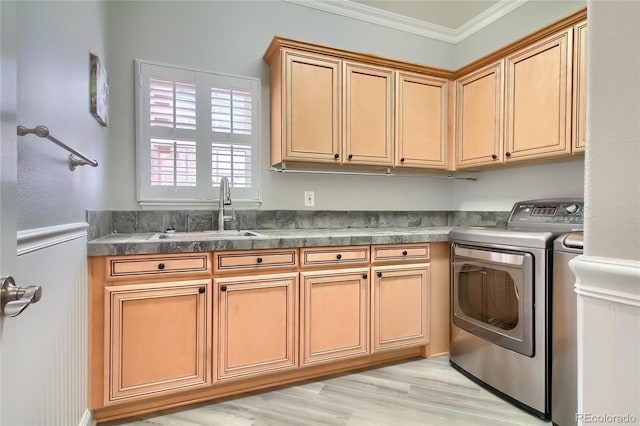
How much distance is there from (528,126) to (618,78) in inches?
78.0

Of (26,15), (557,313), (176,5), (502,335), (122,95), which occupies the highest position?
(176,5)

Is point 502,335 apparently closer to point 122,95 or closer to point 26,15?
point 26,15

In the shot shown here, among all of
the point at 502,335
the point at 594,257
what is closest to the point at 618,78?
the point at 594,257

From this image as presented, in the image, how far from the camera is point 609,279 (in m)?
0.54

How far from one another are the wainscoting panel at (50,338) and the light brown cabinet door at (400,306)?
61.8 inches

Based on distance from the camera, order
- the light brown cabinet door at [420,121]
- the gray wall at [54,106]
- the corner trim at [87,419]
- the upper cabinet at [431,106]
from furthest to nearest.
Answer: the light brown cabinet door at [420,121] → the upper cabinet at [431,106] → the corner trim at [87,419] → the gray wall at [54,106]

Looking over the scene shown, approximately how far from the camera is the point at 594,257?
0.57 metres

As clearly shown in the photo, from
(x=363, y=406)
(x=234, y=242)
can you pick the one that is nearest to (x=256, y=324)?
(x=234, y=242)

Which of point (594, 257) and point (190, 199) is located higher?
point (190, 199)

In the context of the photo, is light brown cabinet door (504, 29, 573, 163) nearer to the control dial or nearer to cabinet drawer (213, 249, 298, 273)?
the control dial

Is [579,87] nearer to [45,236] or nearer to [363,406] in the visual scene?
[363,406]

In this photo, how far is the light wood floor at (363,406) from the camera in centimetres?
170

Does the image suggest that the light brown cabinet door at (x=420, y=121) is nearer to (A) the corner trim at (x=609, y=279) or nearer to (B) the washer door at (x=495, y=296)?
(B) the washer door at (x=495, y=296)

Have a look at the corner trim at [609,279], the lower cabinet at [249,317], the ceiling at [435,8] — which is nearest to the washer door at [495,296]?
the lower cabinet at [249,317]
